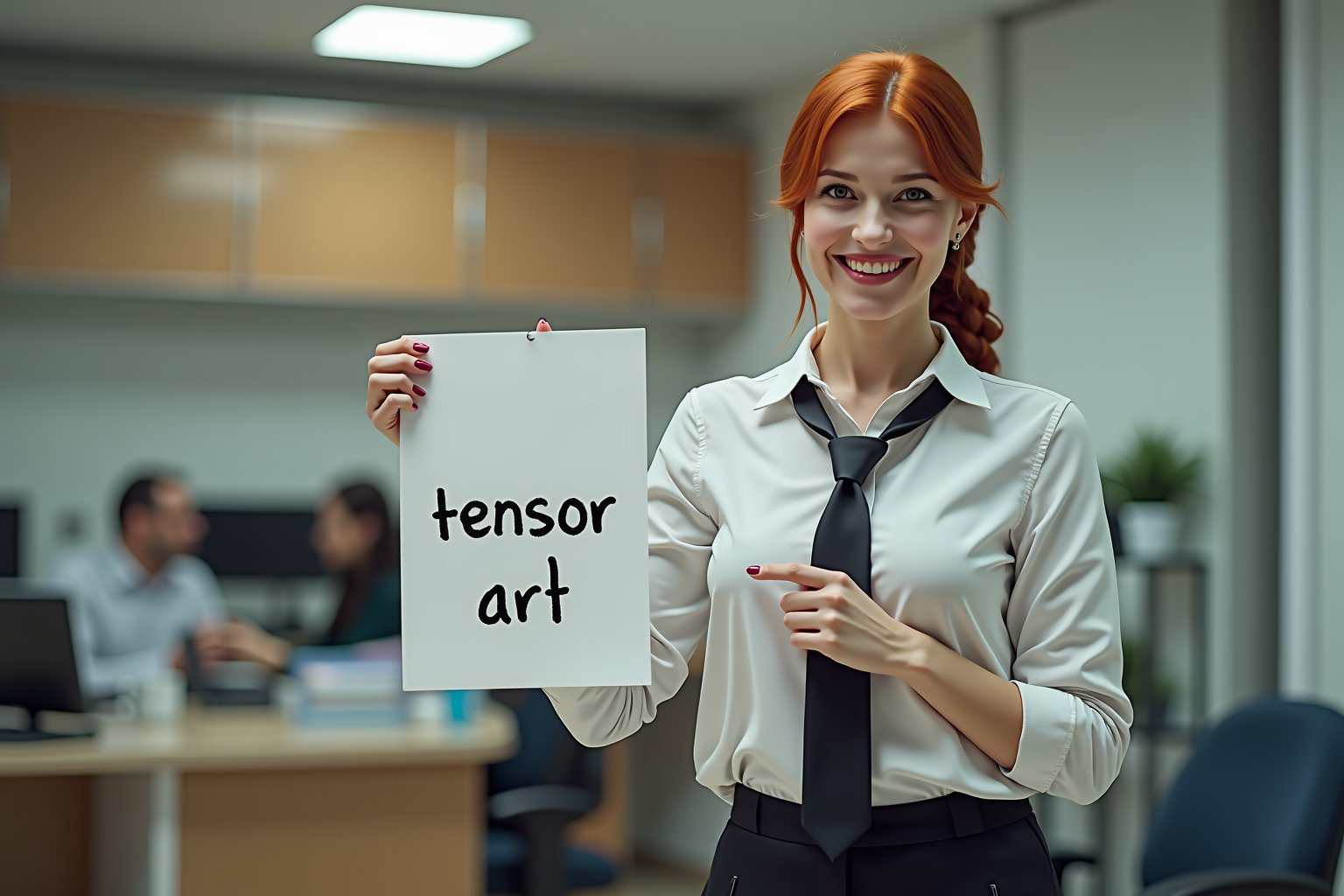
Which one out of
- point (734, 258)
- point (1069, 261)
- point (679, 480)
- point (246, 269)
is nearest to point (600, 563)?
point (679, 480)

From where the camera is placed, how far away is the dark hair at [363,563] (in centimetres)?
507

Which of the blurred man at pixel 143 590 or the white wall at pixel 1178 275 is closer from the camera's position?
the white wall at pixel 1178 275

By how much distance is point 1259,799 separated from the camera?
281cm

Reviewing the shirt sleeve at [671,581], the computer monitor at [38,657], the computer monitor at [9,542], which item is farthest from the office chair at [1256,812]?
the computer monitor at [9,542]

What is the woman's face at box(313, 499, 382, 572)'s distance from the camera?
509 cm

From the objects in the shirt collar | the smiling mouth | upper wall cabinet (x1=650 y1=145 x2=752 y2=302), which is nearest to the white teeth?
the smiling mouth

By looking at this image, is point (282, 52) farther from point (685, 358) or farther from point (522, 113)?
point (685, 358)

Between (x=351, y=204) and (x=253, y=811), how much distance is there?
9.22 feet

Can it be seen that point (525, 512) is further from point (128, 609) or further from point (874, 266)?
point (128, 609)

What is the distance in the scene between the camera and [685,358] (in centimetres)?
676

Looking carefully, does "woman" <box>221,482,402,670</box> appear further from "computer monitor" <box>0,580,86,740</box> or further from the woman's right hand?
the woman's right hand

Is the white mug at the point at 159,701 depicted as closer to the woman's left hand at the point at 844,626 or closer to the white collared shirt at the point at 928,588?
the white collared shirt at the point at 928,588

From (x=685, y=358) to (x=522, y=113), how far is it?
1248 millimetres

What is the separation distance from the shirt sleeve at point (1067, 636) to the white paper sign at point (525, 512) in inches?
14.5
